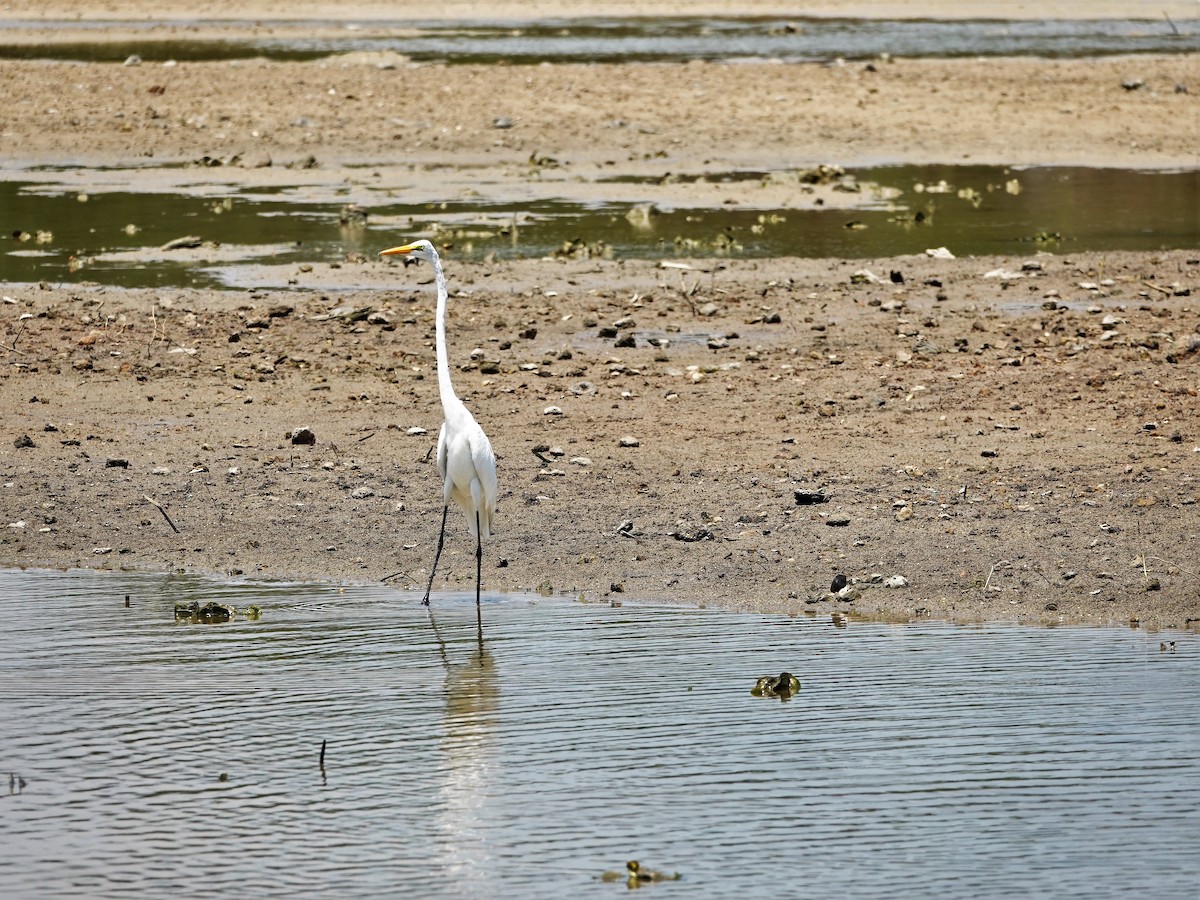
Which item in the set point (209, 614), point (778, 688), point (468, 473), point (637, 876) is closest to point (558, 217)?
point (468, 473)

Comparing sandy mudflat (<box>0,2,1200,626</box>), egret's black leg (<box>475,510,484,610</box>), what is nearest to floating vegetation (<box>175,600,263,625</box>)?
sandy mudflat (<box>0,2,1200,626</box>)

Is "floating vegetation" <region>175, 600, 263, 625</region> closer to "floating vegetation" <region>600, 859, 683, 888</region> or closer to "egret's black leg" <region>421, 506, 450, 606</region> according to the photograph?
"egret's black leg" <region>421, 506, 450, 606</region>

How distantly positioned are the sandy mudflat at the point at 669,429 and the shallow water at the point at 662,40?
13.5 m

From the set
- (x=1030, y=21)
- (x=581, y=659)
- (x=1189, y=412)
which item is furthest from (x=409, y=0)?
(x=581, y=659)

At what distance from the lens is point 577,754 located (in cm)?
636

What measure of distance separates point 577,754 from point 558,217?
1190 cm

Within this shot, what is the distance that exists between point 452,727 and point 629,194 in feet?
43.3

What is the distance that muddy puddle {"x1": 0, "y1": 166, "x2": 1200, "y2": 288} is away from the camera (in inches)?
618

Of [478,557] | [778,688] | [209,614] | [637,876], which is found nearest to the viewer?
[637,876]

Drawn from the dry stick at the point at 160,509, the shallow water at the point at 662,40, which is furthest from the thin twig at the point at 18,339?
the shallow water at the point at 662,40

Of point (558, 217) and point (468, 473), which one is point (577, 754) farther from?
point (558, 217)

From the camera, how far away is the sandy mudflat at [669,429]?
27.7ft

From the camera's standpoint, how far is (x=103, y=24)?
36.8 metres

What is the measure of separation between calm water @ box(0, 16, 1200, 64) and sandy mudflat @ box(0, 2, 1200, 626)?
1347cm
